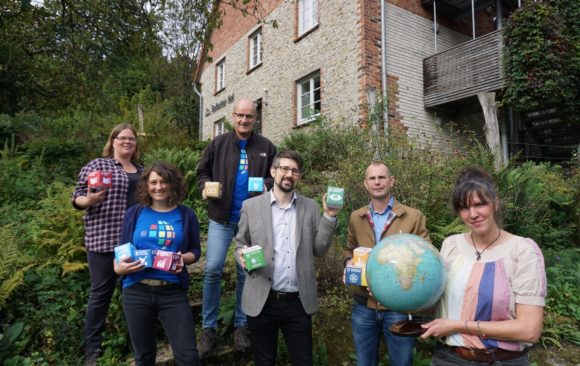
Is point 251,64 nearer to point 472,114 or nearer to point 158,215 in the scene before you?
point 472,114

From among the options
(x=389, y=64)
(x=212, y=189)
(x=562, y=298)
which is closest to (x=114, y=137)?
(x=212, y=189)

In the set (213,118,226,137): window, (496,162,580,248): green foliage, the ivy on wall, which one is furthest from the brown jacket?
(213,118,226,137): window

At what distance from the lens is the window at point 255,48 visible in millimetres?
15078

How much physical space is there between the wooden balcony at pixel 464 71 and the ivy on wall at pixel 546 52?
54 centimetres

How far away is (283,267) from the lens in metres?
2.66

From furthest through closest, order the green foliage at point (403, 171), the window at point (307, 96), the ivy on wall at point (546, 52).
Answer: the window at point (307, 96) → the ivy on wall at point (546, 52) → the green foliage at point (403, 171)

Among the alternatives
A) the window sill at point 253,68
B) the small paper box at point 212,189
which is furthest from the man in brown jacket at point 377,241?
the window sill at point 253,68

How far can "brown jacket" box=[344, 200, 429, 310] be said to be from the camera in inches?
107

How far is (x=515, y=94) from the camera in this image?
29.7 feet

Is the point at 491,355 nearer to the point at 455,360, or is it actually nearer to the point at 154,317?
the point at 455,360

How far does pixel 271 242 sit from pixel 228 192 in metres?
0.87

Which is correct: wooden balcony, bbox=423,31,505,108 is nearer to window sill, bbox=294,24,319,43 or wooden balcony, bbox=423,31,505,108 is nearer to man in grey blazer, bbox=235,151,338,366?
window sill, bbox=294,24,319,43

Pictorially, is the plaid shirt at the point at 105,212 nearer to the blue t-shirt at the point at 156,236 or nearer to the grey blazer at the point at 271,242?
the blue t-shirt at the point at 156,236

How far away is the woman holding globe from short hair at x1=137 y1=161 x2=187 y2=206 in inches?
76.3
